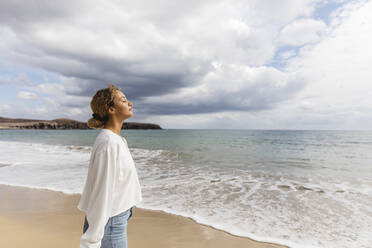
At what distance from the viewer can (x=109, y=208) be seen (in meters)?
1.64

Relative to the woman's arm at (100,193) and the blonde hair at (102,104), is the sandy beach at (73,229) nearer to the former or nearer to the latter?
the woman's arm at (100,193)

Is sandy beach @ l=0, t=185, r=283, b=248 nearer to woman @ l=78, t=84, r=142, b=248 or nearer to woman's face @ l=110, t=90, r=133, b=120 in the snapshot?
woman @ l=78, t=84, r=142, b=248

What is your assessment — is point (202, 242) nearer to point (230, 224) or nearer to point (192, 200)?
point (230, 224)

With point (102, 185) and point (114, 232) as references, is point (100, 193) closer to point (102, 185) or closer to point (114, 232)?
point (102, 185)

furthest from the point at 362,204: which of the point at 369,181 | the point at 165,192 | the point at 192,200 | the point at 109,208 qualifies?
the point at 109,208

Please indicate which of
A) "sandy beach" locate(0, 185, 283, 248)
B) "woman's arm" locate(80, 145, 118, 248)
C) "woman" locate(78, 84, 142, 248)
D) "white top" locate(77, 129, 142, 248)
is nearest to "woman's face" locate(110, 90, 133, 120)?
"woman" locate(78, 84, 142, 248)

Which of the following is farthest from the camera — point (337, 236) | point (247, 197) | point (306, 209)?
point (247, 197)

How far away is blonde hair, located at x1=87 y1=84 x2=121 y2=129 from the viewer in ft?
6.08

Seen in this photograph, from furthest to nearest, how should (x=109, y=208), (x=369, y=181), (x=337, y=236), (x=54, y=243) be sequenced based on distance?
(x=369, y=181), (x=337, y=236), (x=54, y=243), (x=109, y=208)

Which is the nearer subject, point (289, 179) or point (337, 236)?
point (337, 236)

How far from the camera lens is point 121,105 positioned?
192 centimetres

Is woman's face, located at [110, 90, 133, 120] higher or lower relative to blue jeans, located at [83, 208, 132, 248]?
higher

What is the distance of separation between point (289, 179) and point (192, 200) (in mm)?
5536

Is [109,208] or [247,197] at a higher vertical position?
[109,208]
